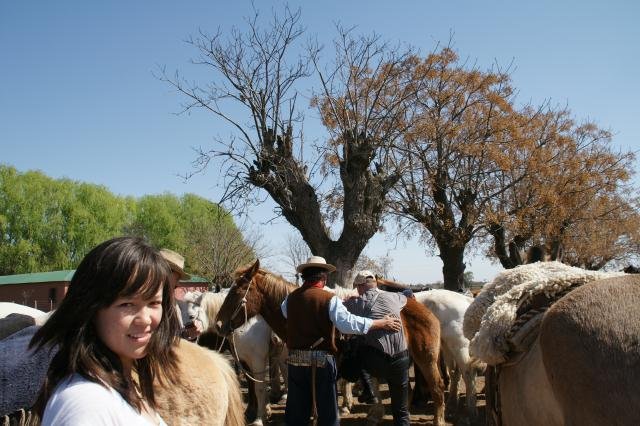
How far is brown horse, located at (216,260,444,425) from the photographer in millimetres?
6707

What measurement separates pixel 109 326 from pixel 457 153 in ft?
63.3

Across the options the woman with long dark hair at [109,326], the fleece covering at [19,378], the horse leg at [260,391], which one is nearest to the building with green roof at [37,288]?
the horse leg at [260,391]

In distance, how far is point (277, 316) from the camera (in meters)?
6.69

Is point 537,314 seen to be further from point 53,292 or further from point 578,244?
point 53,292

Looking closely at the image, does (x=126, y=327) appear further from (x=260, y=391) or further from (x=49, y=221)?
(x=49, y=221)

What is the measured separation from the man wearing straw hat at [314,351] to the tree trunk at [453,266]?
51.4ft

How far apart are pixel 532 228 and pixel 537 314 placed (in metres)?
20.5

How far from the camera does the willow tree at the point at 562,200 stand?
2091 centimetres

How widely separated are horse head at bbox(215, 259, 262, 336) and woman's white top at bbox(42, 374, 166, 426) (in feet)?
17.8

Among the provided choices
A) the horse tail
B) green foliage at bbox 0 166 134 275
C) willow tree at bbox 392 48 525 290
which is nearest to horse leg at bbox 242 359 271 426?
the horse tail

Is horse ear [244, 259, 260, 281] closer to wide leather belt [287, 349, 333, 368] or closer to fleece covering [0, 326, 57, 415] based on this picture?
wide leather belt [287, 349, 333, 368]

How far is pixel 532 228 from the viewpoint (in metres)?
21.4

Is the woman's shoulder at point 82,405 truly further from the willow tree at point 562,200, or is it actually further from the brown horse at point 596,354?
the willow tree at point 562,200

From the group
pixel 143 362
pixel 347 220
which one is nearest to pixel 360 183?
pixel 347 220
